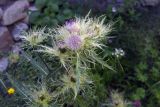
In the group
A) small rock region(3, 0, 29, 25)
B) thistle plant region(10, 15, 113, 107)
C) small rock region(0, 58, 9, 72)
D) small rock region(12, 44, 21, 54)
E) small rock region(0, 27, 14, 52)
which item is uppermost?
thistle plant region(10, 15, 113, 107)

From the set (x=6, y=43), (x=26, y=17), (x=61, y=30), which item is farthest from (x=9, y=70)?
(x=61, y=30)

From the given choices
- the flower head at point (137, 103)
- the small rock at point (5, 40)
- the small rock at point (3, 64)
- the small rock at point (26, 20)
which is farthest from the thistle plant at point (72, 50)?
the small rock at point (26, 20)

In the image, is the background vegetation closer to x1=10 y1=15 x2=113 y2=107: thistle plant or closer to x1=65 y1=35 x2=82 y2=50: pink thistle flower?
x1=10 y1=15 x2=113 y2=107: thistle plant

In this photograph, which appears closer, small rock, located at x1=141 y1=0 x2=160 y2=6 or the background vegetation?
the background vegetation

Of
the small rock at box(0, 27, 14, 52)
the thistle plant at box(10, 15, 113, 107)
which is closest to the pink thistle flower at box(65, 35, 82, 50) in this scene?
the thistle plant at box(10, 15, 113, 107)

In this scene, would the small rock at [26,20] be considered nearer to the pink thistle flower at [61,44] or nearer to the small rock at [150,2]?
the small rock at [150,2]
